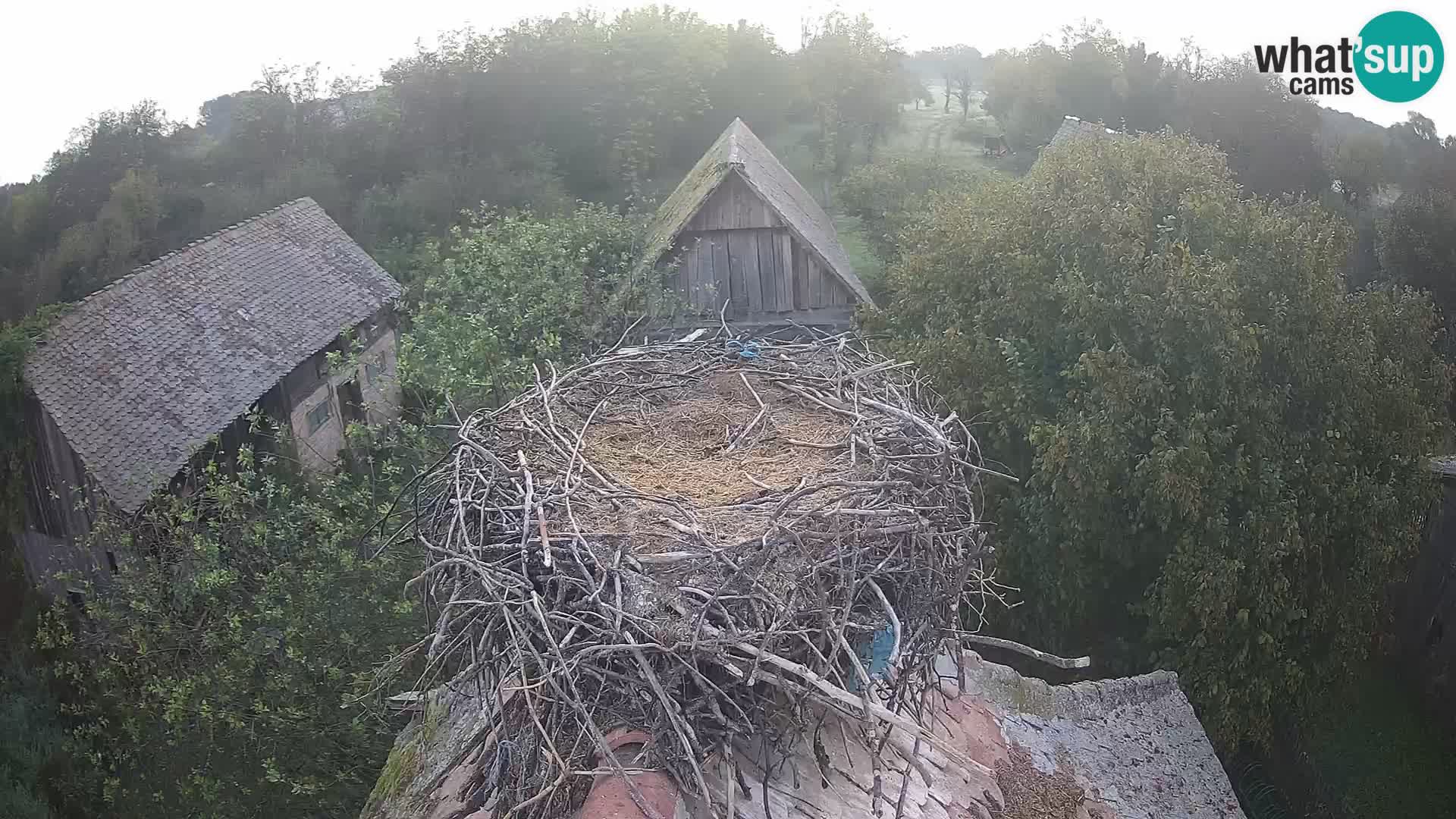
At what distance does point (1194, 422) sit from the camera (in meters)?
8.23

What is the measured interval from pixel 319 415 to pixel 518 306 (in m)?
6.01

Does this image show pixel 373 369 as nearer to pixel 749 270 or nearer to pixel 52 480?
pixel 52 480

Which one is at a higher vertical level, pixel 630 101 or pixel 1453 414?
Result: pixel 630 101

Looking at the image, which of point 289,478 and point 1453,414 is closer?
point 289,478

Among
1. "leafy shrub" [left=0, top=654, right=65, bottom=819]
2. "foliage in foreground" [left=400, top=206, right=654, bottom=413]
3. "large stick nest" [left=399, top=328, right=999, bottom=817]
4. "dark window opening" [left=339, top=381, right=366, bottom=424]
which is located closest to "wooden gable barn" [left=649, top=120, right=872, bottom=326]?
"foliage in foreground" [left=400, top=206, right=654, bottom=413]

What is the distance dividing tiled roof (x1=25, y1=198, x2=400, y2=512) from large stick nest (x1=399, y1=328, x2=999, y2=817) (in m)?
8.10

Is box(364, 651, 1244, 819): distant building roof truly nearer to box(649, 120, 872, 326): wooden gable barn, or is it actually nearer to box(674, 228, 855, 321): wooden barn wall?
box(649, 120, 872, 326): wooden gable barn

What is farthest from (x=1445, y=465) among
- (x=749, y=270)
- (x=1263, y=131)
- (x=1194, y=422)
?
(x=1263, y=131)

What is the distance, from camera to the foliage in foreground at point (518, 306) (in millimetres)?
10023

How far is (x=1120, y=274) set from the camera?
29.1ft

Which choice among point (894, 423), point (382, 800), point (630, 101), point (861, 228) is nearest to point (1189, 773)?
point (894, 423)

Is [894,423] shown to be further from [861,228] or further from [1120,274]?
[861,228]

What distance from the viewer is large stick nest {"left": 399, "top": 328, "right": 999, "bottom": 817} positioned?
10.8 ft

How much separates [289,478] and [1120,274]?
986 centimetres
